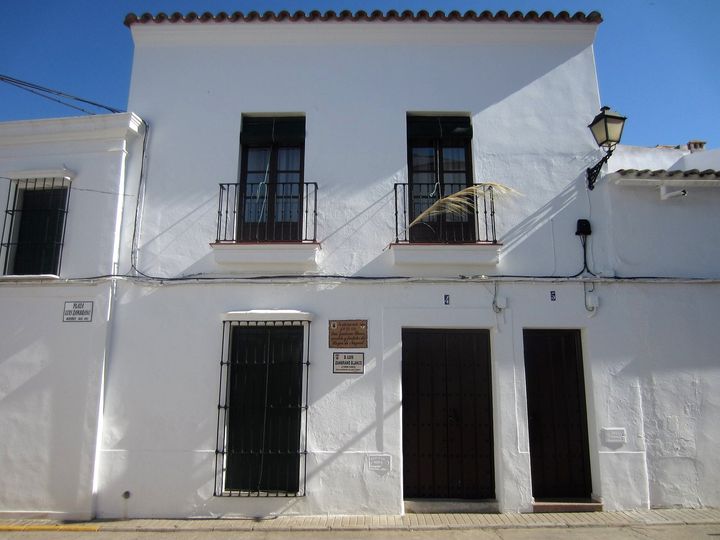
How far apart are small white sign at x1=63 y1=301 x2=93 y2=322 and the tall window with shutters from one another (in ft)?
6.11

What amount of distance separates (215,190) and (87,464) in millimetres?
3350

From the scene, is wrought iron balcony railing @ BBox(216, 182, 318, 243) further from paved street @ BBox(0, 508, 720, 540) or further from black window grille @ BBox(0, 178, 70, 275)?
paved street @ BBox(0, 508, 720, 540)

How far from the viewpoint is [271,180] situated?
6.64m

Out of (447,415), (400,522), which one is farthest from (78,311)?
(447,415)

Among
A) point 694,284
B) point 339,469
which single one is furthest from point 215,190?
point 694,284

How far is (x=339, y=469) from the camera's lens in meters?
5.69

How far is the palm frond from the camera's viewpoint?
6.27 m

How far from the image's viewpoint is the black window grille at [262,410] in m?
5.79

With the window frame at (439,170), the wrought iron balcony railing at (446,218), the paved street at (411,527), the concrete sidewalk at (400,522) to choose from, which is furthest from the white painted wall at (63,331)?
the window frame at (439,170)

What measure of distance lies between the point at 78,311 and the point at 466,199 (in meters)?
4.69

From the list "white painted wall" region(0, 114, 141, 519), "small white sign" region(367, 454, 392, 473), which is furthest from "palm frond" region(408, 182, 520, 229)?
"white painted wall" region(0, 114, 141, 519)

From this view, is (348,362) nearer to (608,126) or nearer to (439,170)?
(439,170)

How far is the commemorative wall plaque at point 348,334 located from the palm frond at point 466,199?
4.41 feet

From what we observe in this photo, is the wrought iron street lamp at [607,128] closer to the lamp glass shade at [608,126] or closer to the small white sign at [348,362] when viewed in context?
the lamp glass shade at [608,126]
